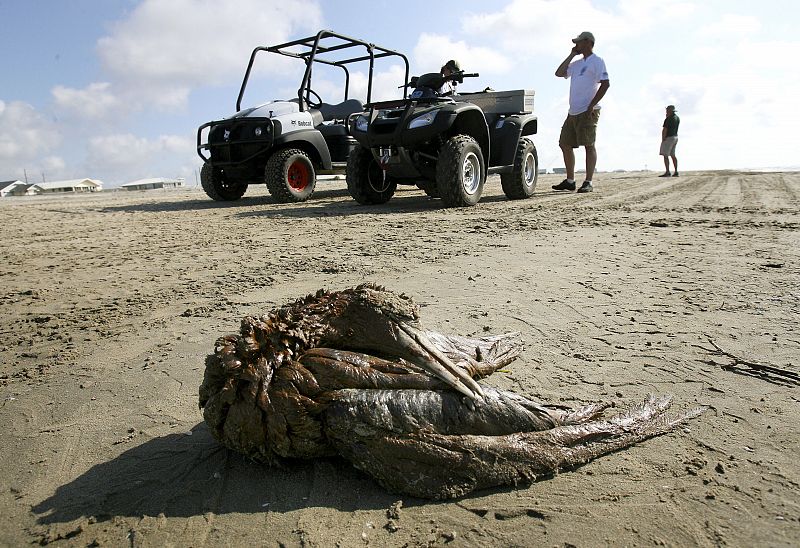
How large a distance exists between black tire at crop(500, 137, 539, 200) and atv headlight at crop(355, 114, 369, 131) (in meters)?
2.54

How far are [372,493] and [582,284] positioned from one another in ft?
8.34

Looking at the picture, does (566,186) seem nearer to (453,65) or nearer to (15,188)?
(453,65)

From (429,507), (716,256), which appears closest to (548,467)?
(429,507)

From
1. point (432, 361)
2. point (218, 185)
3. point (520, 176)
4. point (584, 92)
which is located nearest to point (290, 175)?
point (218, 185)

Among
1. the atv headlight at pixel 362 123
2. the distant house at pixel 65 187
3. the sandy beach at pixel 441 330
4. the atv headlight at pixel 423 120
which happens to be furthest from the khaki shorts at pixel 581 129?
the distant house at pixel 65 187

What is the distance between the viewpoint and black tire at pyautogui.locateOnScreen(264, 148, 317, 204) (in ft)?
31.0

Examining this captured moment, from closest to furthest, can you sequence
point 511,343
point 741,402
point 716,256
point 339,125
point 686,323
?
point 741,402, point 511,343, point 686,323, point 716,256, point 339,125

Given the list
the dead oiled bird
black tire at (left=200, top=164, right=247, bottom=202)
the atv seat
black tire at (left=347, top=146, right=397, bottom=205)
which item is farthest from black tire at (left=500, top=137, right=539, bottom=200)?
the dead oiled bird

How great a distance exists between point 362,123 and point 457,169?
1.64 metres

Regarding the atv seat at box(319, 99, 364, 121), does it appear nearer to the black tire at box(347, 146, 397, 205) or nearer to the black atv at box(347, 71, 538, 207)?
the black atv at box(347, 71, 538, 207)

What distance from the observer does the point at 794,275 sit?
378cm

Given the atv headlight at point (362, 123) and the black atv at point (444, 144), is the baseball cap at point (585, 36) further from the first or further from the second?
the atv headlight at point (362, 123)

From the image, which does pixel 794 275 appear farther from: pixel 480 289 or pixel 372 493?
pixel 372 493

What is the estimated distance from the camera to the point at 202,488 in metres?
1.72
